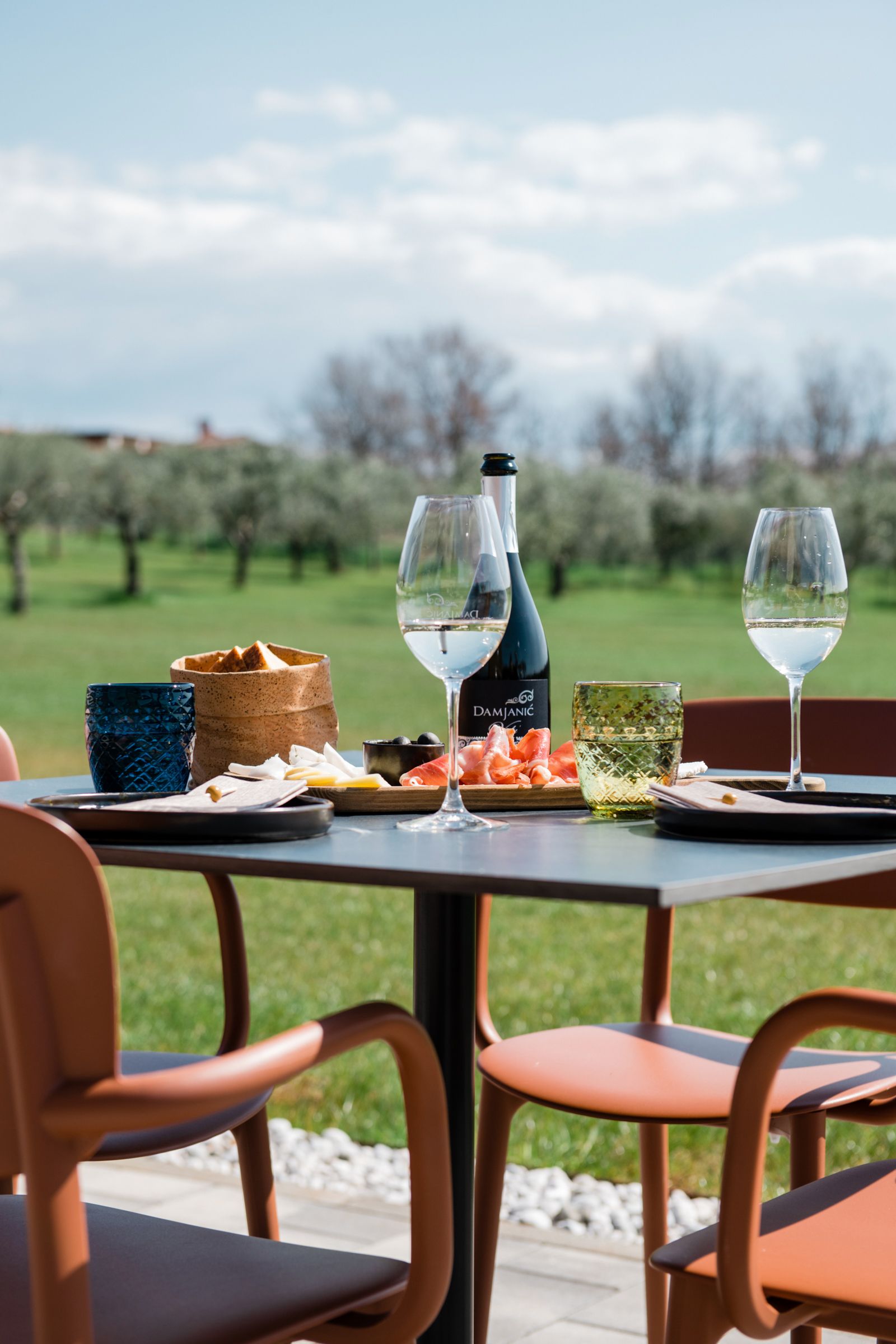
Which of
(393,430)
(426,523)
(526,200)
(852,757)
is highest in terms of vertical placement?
(526,200)

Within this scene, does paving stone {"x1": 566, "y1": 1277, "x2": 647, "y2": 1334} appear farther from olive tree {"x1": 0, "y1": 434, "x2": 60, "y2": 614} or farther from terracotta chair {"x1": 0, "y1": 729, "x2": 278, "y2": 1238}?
olive tree {"x1": 0, "y1": 434, "x2": 60, "y2": 614}

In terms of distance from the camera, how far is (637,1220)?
10.1 feet

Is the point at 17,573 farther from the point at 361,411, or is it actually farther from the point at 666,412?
the point at 666,412

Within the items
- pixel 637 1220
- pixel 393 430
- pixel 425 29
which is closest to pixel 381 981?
pixel 637 1220

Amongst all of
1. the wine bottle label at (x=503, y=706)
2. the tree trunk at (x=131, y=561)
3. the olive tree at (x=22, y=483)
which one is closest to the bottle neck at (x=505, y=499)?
the wine bottle label at (x=503, y=706)

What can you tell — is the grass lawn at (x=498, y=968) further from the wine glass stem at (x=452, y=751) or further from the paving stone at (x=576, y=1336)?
the wine glass stem at (x=452, y=751)

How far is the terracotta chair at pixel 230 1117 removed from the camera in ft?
5.77

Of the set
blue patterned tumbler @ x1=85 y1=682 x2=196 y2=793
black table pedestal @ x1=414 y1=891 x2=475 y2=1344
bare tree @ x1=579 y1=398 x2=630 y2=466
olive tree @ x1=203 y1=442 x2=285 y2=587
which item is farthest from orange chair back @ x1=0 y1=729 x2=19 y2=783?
olive tree @ x1=203 y1=442 x2=285 y2=587

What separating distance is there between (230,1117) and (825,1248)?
2.63ft

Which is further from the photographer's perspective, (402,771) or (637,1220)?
(637,1220)

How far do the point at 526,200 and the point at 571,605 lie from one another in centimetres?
5909

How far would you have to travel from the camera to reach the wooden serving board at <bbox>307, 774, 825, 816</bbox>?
1627mm

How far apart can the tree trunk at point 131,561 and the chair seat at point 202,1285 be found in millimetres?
44546

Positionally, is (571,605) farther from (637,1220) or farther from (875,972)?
(637,1220)
